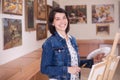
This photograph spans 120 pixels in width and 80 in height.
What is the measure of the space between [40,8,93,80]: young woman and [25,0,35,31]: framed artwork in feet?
7.29

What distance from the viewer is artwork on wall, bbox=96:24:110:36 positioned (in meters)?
9.35

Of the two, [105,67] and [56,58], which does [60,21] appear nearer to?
[56,58]

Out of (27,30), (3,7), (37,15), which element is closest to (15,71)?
(3,7)

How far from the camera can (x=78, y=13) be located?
9500 millimetres

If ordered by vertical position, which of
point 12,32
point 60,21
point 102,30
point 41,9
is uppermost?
point 41,9

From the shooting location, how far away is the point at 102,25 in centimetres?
937

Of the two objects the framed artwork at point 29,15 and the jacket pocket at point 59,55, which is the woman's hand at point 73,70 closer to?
the jacket pocket at point 59,55

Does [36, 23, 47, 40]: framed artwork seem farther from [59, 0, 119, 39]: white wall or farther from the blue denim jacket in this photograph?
[59, 0, 119, 39]: white wall

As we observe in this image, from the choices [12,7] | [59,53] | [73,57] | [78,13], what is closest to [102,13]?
[78,13]

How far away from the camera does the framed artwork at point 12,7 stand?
308 centimetres

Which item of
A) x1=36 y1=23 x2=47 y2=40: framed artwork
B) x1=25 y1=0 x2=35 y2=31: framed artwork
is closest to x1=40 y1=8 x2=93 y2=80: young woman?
x1=25 y1=0 x2=35 y2=31: framed artwork

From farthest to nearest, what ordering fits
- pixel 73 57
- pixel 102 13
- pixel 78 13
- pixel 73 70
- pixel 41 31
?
pixel 78 13 < pixel 102 13 < pixel 41 31 < pixel 73 57 < pixel 73 70

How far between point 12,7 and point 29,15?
100 centimetres

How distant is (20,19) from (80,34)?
5994mm
